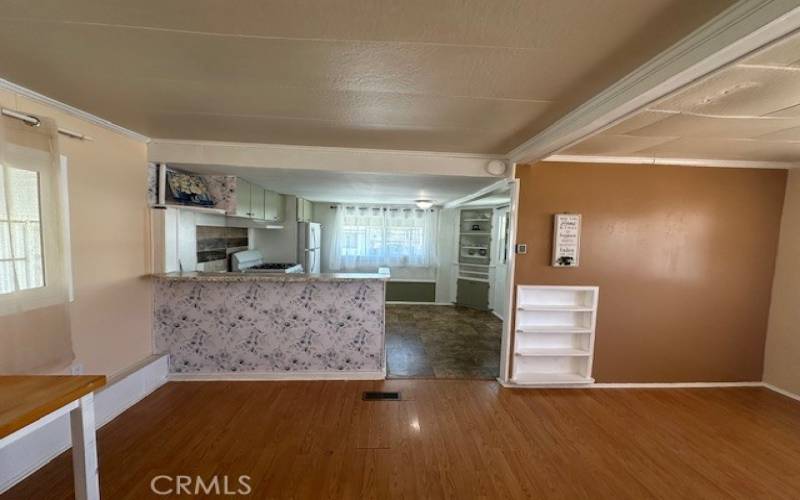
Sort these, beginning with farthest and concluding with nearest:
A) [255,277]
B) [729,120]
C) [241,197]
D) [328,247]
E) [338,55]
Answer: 1. [328,247]
2. [241,197]
3. [255,277]
4. [729,120]
5. [338,55]

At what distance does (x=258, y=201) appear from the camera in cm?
387

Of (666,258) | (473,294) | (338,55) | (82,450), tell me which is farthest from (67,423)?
(473,294)

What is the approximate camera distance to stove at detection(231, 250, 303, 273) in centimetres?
387

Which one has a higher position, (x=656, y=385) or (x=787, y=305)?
(x=787, y=305)

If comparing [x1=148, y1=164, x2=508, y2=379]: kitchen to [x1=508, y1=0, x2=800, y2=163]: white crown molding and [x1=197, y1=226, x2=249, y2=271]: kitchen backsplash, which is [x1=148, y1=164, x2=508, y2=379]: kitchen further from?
[x1=508, y1=0, x2=800, y2=163]: white crown molding

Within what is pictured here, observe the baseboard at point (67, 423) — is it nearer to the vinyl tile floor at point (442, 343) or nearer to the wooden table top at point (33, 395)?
the wooden table top at point (33, 395)

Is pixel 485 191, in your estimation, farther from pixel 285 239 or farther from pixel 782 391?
pixel 782 391

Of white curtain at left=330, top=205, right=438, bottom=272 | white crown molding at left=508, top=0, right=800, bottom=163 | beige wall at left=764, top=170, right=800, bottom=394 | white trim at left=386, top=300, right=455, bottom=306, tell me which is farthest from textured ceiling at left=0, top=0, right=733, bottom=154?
white trim at left=386, top=300, right=455, bottom=306

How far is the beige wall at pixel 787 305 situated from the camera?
283 centimetres

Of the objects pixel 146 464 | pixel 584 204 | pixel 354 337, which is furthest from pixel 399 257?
pixel 146 464

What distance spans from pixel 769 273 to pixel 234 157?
524 centimetres

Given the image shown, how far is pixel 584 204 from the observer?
9.34 feet

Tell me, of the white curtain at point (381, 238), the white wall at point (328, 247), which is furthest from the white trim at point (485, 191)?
the white wall at point (328, 247)

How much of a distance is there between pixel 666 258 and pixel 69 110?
16.1ft
